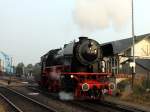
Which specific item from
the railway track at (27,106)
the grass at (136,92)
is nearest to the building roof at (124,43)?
the grass at (136,92)

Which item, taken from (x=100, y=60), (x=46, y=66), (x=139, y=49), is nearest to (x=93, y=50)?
(x=100, y=60)

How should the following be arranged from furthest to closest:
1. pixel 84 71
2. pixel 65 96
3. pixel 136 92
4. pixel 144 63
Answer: pixel 144 63
pixel 136 92
pixel 65 96
pixel 84 71

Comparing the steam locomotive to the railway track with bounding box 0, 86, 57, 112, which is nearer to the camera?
the railway track with bounding box 0, 86, 57, 112

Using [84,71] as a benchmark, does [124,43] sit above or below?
above

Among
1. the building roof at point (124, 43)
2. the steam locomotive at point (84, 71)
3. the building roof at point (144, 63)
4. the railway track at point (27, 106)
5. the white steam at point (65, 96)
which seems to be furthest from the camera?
the building roof at point (124, 43)

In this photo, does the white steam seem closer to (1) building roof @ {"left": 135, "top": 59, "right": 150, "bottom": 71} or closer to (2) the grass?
(2) the grass

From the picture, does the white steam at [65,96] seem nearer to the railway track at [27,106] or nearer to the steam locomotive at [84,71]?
the steam locomotive at [84,71]

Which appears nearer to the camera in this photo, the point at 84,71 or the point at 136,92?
the point at 84,71

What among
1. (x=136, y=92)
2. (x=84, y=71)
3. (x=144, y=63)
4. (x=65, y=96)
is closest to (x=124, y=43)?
(x=144, y=63)

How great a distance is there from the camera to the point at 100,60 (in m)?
24.6

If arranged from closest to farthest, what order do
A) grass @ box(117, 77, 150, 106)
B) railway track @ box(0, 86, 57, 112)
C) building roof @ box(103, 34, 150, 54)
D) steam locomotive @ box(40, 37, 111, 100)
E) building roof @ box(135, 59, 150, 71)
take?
1. railway track @ box(0, 86, 57, 112)
2. steam locomotive @ box(40, 37, 111, 100)
3. grass @ box(117, 77, 150, 106)
4. building roof @ box(135, 59, 150, 71)
5. building roof @ box(103, 34, 150, 54)

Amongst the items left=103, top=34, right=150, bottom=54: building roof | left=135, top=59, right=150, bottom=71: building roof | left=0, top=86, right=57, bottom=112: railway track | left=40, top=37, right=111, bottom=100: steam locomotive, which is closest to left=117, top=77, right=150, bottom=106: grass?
left=40, top=37, right=111, bottom=100: steam locomotive

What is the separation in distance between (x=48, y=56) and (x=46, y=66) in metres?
0.88

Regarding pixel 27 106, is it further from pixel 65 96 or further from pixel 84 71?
pixel 65 96
